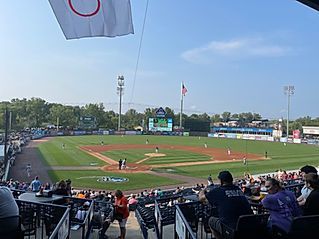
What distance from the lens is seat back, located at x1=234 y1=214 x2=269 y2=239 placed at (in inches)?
164

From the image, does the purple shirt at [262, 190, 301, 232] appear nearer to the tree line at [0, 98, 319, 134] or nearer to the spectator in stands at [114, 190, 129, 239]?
the spectator in stands at [114, 190, 129, 239]

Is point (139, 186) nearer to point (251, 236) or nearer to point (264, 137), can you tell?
point (251, 236)

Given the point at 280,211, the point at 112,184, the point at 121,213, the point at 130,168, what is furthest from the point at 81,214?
the point at 130,168

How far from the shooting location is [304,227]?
393 cm

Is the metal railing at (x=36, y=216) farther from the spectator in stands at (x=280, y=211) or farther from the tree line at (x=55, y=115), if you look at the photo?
the tree line at (x=55, y=115)

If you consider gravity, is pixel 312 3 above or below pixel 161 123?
above

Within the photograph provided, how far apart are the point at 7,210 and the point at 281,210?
126 inches

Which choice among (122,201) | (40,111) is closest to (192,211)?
(122,201)

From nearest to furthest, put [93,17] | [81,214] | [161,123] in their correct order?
1. [93,17]
2. [81,214]
3. [161,123]

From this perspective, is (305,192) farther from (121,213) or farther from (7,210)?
(7,210)

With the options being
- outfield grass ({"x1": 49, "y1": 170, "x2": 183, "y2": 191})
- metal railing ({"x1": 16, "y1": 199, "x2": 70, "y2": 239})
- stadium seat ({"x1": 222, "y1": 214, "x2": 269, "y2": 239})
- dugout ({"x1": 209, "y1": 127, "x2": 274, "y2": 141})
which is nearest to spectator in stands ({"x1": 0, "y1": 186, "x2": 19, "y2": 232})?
metal railing ({"x1": 16, "y1": 199, "x2": 70, "y2": 239})

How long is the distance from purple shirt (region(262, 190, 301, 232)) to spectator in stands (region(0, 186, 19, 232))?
9.52 ft

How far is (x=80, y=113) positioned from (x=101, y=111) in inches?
286

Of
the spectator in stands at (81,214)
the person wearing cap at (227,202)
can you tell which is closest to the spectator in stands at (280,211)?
the person wearing cap at (227,202)
